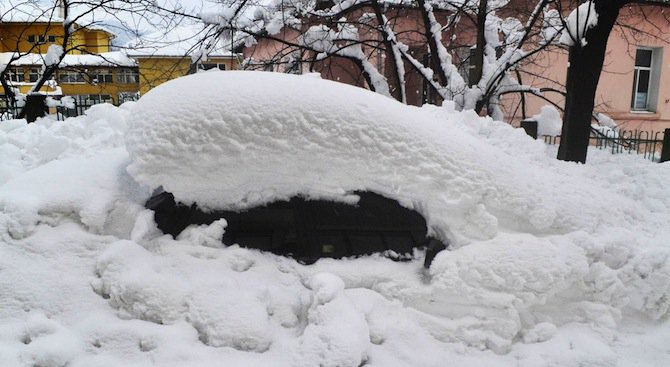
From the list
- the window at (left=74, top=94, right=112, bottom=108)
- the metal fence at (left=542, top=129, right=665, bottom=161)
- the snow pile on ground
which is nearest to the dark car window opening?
the snow pile on ground

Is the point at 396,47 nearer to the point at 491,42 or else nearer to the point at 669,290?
the point at 491,42

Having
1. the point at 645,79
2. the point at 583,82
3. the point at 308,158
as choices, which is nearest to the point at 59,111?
the point at 583,82

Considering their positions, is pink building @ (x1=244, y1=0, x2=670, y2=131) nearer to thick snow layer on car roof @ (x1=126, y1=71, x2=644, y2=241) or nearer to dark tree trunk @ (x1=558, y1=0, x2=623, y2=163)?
dark tree trunk @ (x1=558, y1=0, x2=623, y2=163)

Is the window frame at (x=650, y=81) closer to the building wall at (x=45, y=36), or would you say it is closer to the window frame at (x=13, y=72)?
the building wall at (x=45, y=36)

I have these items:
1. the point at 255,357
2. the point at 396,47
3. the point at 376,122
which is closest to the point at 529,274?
the point at 376,122

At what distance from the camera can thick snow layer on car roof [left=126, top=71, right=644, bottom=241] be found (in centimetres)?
269

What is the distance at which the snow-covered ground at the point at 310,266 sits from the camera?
7.56ft

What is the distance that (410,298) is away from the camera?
260 centimetres

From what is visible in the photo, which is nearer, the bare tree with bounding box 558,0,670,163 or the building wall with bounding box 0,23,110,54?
the bare tree with bounding box 558,0,670,163

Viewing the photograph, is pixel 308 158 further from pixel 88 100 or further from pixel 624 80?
pixel 88 100

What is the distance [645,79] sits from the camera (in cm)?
1633

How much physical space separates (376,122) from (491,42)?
313 inches

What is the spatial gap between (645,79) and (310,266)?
17.5 metres

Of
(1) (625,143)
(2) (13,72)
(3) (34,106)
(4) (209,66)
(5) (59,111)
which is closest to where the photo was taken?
(1) (625,143)
